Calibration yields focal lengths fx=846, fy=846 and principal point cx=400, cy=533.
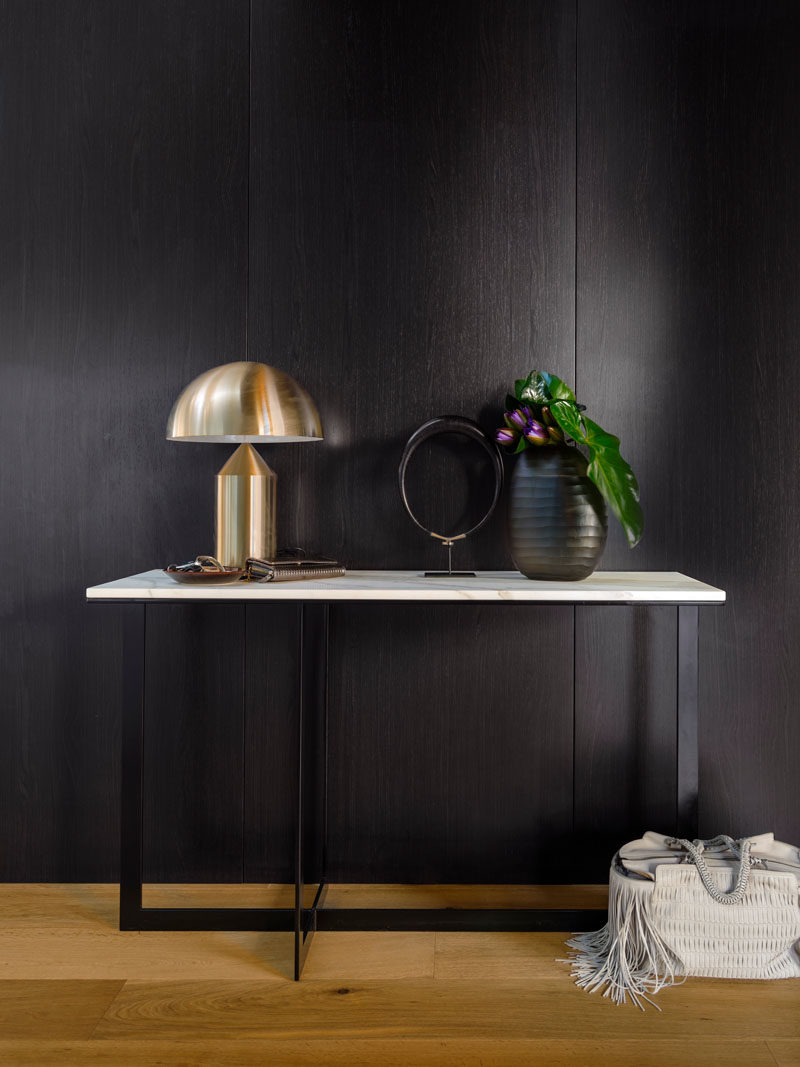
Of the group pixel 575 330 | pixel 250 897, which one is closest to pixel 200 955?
pixel 250 897

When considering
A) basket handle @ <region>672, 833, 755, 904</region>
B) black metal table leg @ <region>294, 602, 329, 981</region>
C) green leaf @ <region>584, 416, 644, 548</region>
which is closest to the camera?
basket handle @ <region>672, 833, 755, 904</region>

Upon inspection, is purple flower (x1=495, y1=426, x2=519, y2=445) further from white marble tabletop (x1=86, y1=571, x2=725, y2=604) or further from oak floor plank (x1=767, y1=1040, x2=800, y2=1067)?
oak floor plank (x1=767, y1=1040, x2=800, y2=1067)

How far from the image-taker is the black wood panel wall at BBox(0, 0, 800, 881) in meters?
2.21

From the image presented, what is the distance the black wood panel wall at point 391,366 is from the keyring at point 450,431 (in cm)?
8

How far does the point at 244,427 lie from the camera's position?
1.94m

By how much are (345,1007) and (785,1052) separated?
0.82 m

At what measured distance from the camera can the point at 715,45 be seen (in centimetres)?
221

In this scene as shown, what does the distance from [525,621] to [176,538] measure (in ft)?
3.13

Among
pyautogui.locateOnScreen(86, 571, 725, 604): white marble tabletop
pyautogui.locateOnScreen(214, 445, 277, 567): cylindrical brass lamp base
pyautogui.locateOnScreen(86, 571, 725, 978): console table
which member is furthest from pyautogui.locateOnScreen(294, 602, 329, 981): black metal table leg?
pyautogui.locateOnScreen(86, 571, 725, 604): white marble tabletop

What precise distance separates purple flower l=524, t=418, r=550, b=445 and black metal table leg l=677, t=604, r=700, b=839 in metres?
0.49

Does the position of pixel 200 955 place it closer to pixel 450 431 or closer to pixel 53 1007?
pixel 53 1007

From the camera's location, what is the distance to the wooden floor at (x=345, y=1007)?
1.52 m

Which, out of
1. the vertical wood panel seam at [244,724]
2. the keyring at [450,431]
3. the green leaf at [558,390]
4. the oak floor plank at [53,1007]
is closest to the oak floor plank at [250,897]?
the vertical wood panel seam at [244,724]

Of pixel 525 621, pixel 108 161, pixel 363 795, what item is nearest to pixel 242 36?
pixel 108 161
